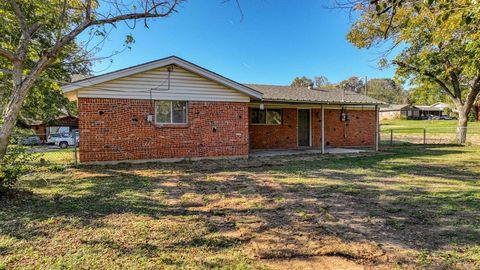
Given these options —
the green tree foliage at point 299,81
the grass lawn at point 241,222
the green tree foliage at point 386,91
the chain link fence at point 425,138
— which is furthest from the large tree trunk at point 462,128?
the green tree foliage at point 386,91

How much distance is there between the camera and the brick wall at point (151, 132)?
384 inches

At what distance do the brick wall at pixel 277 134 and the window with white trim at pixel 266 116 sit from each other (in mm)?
196

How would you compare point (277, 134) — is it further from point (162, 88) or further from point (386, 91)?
point (386, 91)

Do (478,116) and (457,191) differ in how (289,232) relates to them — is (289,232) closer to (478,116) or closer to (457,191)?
(457,191)

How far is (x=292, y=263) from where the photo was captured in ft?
Answer: 10.8

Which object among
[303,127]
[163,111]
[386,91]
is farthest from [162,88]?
[386,91]

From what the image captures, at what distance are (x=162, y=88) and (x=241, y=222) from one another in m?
7.10

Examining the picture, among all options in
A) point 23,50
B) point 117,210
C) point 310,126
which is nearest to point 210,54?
point 310,126

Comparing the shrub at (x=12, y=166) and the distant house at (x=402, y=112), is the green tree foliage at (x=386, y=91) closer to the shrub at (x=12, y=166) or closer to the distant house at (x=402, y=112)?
the distant house at (x=402, y=112)

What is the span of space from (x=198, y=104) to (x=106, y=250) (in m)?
7.91

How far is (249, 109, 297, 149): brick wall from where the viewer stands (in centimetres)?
1457

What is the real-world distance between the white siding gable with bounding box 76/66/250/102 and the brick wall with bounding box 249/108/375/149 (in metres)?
3.74

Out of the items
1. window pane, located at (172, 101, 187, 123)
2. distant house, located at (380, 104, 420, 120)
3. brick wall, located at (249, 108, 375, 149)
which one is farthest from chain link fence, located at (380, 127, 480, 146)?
distant house, located at (380, 104, 420, 120)

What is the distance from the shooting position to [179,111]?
1096 cm
